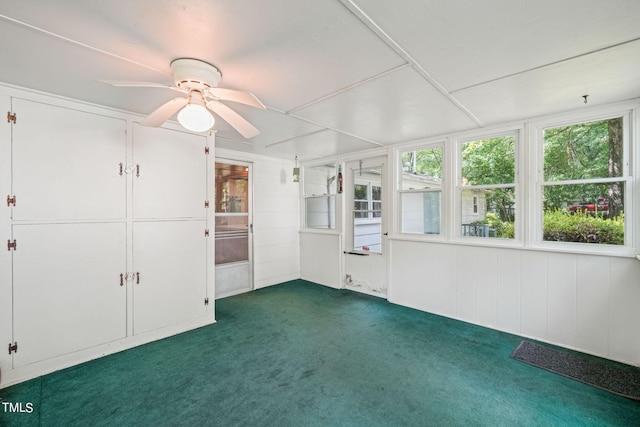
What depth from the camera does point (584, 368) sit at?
95.8 inches

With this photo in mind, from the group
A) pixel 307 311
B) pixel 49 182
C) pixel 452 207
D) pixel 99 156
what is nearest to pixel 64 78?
pixel 99 156

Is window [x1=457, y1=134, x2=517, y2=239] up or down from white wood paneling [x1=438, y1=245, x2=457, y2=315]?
up

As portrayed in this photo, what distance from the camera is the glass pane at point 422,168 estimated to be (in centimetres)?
382

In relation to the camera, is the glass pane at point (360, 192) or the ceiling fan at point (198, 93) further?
the glass pane at point (360, 192)

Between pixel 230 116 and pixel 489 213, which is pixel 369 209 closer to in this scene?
pixel 489 213

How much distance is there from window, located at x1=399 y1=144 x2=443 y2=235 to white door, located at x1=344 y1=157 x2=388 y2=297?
36 cm

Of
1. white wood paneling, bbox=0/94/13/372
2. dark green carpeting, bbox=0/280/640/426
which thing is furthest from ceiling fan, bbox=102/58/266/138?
dark green carpeting, bbox=0/280/640/426

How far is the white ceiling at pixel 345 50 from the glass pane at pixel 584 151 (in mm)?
334

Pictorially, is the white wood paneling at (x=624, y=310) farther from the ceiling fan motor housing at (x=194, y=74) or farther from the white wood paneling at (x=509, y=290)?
the ceiling fan motor housing at (x=194, y=74)

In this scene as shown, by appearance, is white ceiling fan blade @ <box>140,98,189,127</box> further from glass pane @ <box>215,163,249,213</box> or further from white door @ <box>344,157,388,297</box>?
white door @ <box>344,157,388,297</box>

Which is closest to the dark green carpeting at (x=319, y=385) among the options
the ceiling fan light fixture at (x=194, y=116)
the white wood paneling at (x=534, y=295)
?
the white wood paneling at (x=534, y=295)

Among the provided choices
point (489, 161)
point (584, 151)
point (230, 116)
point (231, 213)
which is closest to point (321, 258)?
point (231, 213)

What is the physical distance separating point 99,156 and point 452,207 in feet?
13.1

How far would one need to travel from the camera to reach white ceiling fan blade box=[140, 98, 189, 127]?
6.52ft
